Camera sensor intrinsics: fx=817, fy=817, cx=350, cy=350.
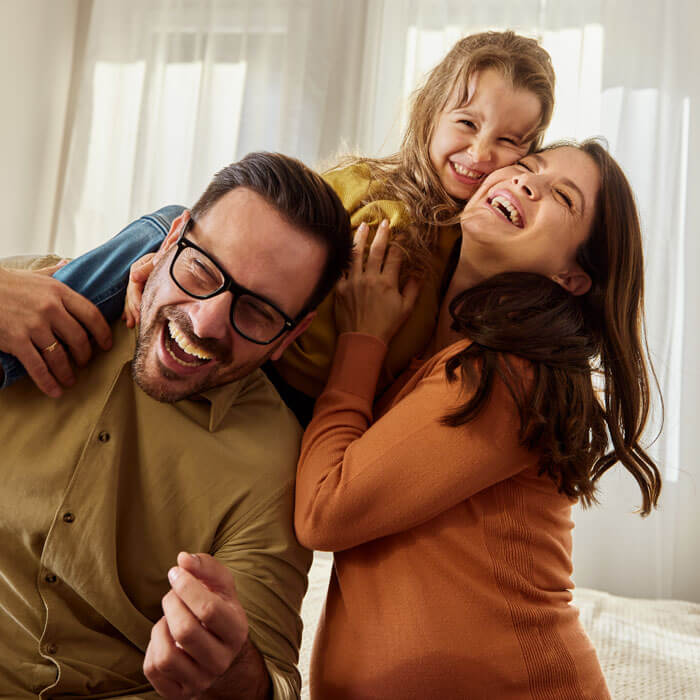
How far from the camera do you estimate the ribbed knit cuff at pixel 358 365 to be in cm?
133

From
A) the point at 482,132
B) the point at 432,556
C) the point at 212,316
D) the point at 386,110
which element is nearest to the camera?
the point at 212,316

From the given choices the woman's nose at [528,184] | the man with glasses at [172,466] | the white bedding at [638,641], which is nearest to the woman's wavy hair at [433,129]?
the woman's nose at [528,184]

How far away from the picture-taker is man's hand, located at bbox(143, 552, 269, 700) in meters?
0.90

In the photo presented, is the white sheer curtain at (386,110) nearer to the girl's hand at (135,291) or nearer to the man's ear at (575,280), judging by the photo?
the man's ear at (575,280)

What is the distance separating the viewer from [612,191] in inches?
55.7

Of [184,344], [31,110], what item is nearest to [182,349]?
[184,344]

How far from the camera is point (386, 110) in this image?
11.0 feet

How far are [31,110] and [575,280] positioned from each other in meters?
3.01

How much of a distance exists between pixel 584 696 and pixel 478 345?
1.84 feet

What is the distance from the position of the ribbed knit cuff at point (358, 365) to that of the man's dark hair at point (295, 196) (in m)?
0.10

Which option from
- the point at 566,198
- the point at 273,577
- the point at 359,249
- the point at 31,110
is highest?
the point at 31,110

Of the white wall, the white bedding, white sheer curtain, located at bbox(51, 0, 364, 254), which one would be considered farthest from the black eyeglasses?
the white wall

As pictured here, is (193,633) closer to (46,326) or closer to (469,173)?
(46,326)

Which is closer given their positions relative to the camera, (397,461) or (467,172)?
(397,461)
